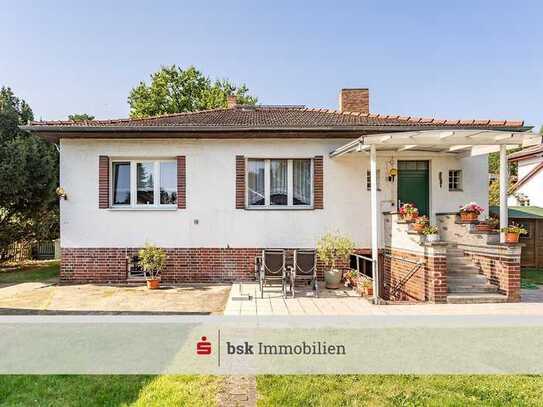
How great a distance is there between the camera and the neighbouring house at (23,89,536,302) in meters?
11.1

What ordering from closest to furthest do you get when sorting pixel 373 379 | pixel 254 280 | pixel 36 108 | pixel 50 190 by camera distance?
pixel 373 379 < pixel 254 280 < pixel 50 190 < pixel 36 108

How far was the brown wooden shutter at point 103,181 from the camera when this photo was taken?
11.2m

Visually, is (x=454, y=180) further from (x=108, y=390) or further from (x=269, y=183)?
(x=108, y=390)

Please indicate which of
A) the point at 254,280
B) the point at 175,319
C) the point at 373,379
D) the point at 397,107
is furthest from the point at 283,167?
the point at 397,107

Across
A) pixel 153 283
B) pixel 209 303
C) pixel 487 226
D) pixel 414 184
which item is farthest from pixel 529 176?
pixel 153 283

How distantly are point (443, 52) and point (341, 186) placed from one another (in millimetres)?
9308

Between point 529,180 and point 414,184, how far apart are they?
1420 cm

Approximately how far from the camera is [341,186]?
37.2 feet

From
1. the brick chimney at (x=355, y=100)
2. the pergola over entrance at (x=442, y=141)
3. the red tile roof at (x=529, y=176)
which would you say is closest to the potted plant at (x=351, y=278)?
the pergola over entrance at (x=442, y=141)

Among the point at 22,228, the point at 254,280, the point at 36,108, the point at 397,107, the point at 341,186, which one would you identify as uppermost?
the point at 397,107

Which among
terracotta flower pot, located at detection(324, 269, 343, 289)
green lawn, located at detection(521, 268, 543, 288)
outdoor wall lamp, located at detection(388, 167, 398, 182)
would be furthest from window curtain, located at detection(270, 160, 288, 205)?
green lawn, located at detection(521, 268, 543, 288)

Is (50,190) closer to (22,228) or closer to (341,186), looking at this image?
A: (22,228)

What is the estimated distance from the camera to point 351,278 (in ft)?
33.4

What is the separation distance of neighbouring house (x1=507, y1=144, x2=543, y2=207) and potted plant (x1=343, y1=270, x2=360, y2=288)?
51.2 ft
